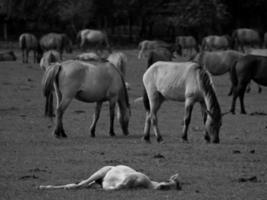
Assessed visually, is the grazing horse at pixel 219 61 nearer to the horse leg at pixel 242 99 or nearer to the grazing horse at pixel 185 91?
the horse leg at pixel 242 99

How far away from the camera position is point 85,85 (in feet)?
53.7

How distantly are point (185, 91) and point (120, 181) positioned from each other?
574cm

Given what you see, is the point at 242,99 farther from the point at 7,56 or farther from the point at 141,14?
the point at 141,14

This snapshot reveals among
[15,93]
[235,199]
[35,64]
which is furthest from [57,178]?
[35,64]

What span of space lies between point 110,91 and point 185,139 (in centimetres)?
207

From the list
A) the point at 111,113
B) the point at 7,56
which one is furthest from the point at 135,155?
the point at 7,56

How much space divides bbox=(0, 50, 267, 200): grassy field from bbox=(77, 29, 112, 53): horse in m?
30.8

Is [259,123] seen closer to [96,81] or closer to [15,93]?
[96,81]

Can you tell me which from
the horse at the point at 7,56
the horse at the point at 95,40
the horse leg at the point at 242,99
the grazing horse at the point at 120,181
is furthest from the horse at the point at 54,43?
the grazing horse at the point at 120,181

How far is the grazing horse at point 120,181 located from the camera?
9875mm

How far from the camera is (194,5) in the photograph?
59.2m

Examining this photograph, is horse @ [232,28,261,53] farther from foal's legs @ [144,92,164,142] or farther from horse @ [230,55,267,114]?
foal's legs @ [144,92,164,142]

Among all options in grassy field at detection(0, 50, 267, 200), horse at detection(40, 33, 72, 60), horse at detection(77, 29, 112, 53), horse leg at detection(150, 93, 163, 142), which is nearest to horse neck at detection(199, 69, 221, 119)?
grassy field at detection(0, 50, 267, 200)

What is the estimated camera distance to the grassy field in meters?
10.1
